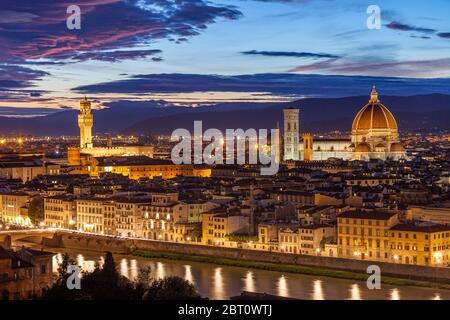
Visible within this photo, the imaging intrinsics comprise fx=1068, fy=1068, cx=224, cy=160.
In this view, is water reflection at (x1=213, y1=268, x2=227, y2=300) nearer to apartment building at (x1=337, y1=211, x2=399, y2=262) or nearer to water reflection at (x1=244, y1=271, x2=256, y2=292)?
water reflection at (x1=244, y1=271, x2=256, y2=292)

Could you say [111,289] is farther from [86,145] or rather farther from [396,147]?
[86,145]

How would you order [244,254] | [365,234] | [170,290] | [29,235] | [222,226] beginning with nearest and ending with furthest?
[170,290]
[365,234]
[244,254]
[222,226]
[29,235]

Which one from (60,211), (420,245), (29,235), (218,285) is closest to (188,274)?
(218,285)

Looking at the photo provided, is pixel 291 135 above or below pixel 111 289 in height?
above

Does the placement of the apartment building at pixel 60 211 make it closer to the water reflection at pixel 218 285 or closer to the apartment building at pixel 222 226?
the apartment building at pixel 222 226

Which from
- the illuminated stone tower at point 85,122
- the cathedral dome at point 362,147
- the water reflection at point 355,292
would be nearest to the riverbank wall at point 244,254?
the water reflection at point 355,292
